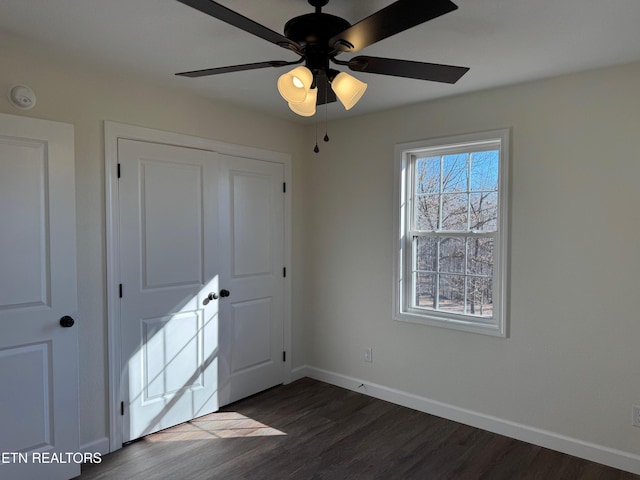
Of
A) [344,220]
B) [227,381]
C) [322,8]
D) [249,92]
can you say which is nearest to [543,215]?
[344,220]

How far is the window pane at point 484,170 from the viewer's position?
10.1 feet

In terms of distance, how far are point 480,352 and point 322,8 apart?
8.27 feet

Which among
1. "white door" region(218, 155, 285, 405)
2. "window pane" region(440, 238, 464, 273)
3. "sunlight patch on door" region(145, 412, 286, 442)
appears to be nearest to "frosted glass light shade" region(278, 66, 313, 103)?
"white door" region(218, 155, 285, 405)

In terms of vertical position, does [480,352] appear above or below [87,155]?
below

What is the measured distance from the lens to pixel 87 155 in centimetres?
262

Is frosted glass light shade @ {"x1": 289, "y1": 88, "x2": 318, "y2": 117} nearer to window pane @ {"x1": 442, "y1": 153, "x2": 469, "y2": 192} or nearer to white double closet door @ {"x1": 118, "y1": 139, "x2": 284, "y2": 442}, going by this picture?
white double closet door @ {"x1": 118, "y1": 139, "x2": 284, "y2": 442}

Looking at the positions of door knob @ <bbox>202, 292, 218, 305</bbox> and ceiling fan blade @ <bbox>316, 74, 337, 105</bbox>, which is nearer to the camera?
ceiling fan blade @ <bbox>316, 74, 337, 105</bbox>

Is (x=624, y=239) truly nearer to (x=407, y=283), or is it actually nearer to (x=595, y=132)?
(x=595, y=132)

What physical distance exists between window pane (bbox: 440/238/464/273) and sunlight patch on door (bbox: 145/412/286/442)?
177 centimetres

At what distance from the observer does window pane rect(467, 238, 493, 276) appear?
310 cm

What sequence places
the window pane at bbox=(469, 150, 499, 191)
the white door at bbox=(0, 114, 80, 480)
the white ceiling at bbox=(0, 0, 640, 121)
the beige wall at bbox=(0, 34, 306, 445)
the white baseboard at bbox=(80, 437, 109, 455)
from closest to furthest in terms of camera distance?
the white ceiling at bbox=(0, 0, 640, 121) < the white door at bbox=(0, 114, 80, 480) < the beige wall at bbox=(0, 34, 306, 445) < the white baseboard at bbox=(80, 437, 109, 455) < the window pane at bbox=(469, 150, 499, 191)

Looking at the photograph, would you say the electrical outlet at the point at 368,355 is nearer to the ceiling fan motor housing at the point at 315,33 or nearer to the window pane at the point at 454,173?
the window pane at the point at 454,173

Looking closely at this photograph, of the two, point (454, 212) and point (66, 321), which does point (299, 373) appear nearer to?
point (454, 212)

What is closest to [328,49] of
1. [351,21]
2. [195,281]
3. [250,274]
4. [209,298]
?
[351,21]
